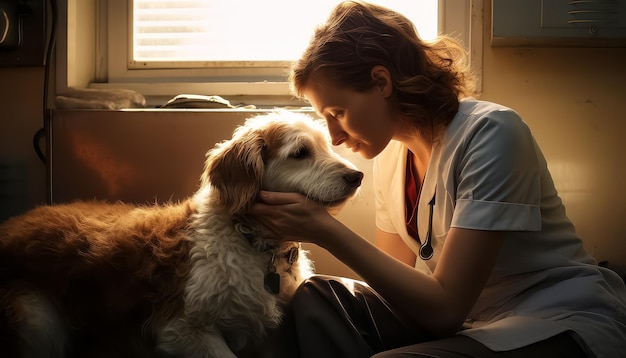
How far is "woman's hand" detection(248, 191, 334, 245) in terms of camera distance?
5.00 feet

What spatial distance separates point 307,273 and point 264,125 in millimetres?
443

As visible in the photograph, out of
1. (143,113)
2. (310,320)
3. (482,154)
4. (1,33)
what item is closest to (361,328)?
(310,320)

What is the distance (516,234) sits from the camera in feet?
5.10

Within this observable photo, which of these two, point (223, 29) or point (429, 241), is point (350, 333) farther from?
point (223, 29)

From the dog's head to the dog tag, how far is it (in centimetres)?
19

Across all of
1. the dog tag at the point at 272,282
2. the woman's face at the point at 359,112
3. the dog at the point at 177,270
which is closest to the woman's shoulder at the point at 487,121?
the woman's face at the point at 359,112

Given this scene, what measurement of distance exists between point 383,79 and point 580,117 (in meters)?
1.11

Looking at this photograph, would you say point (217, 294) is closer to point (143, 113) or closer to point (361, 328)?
point (361, 328)

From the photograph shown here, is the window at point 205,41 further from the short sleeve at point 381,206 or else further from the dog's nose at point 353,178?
the dog's nose at point 353,178

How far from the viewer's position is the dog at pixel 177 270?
5.11ft

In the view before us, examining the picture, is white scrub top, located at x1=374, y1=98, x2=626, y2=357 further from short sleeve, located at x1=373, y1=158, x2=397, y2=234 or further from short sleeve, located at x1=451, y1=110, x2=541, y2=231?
short sleeve, located at x1=373, y1=158, x2=397, y2=234

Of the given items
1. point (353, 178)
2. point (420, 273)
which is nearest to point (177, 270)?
point (353, 178)

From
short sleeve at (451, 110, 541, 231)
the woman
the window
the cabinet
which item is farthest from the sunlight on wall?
short sleeve at (451, 110, 541, 231)

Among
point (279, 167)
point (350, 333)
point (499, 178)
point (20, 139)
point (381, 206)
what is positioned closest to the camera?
point (499, 178)
